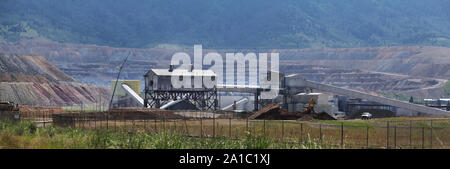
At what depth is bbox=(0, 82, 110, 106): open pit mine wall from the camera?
4966 inches

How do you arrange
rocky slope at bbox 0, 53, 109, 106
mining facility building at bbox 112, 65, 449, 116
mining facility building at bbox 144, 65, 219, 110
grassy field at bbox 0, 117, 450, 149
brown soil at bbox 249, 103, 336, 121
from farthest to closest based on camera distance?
rocky slope at bbox 0, 53, 109, 106
mining facility building at bbox 144, 65, 219, 110
mining facility building at bbox 112, 65, 449, 116
brown soil at bbox 249, 103, 336, 121
grassy field at bbox 0, 117, 450, 149

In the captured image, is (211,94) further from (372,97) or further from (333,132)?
(333,132)

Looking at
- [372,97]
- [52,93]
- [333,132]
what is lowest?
[52,93]

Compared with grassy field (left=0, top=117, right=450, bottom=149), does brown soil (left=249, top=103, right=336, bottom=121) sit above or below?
below

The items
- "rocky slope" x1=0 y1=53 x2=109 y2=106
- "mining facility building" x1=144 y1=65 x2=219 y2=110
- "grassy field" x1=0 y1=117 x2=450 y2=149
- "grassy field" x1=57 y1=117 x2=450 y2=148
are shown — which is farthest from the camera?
"rocky slope" x1=0 y1=53 x2=109 y2=106

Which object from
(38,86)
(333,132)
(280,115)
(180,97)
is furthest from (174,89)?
(38,86)

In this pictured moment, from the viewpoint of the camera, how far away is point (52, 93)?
146250mm

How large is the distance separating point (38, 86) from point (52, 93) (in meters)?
3.47

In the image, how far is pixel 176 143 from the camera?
32438 millimetres

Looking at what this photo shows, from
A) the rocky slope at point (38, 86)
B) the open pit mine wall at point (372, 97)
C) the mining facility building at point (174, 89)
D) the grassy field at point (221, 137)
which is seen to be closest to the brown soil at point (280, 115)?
the grassy field at point (221, 137)

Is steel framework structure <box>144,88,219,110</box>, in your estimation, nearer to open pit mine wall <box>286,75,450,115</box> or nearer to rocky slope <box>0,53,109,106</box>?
open pit mine wall <box>286,75,450,115</box>

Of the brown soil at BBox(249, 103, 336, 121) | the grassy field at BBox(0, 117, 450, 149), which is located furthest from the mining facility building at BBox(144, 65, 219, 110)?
the grassy field at BBox(0, 117, 450, 149)
